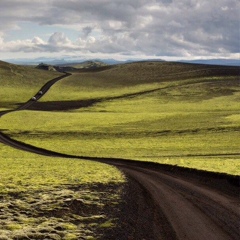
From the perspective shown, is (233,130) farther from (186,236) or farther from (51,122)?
(186,236)

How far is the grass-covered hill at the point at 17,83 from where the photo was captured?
123725 millimetres

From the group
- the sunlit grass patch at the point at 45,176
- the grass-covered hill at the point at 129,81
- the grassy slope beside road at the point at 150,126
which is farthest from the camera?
the grass-covered hill at the point at 129,81

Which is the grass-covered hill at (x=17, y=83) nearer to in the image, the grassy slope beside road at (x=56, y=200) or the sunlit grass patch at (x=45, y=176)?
the sunlit grass patch at (x=45, y=176)

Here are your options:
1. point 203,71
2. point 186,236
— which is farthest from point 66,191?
Answer: point 203,71

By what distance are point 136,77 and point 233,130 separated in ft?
410

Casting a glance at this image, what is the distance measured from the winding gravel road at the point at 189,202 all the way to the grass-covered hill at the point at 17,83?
87500mm

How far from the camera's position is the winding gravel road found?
16625 mm

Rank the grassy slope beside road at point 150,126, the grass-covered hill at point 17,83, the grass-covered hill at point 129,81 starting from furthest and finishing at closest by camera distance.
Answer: the grass-covered hill at point 129,81 < the grass-covered hill at point 17,83 < the grassy slope beside road at point 150,126

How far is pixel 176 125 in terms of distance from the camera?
2827 inches

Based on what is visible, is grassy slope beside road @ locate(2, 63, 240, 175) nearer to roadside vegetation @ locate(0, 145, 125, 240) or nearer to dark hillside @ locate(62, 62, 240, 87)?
roadside vegetation @ locate(0, 145, 125, 240)

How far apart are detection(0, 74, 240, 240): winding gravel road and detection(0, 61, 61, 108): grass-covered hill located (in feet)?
287

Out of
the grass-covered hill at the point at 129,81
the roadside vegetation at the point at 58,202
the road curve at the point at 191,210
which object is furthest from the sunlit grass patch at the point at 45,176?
the grass-covered hill at the point at 129,81

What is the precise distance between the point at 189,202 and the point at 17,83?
146756 mm

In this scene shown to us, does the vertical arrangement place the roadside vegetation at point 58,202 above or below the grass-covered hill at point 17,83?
below
